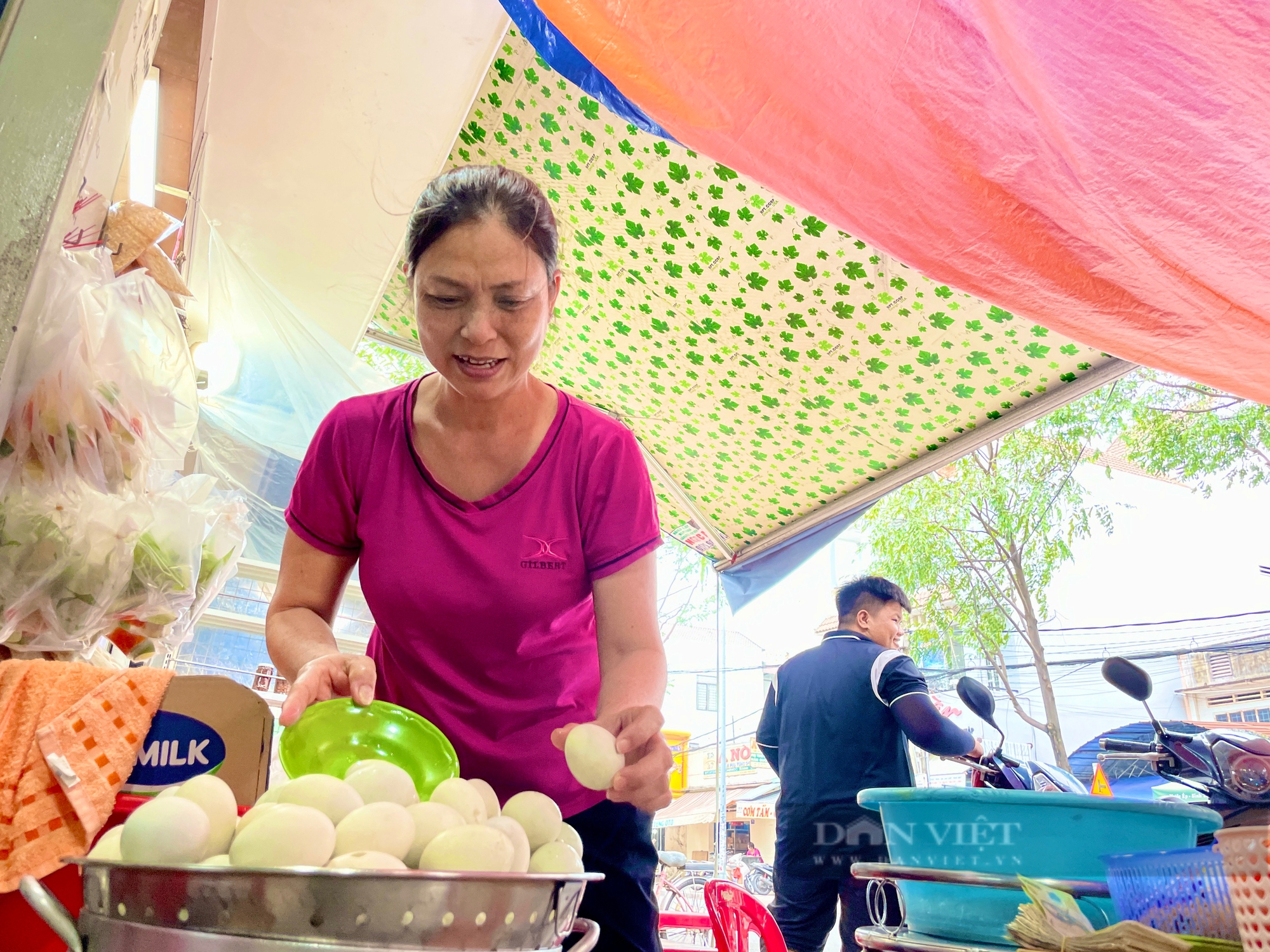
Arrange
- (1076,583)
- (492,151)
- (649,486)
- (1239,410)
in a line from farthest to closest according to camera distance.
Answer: (1076,583)
(1239,410)
(492,151)
(649,486)

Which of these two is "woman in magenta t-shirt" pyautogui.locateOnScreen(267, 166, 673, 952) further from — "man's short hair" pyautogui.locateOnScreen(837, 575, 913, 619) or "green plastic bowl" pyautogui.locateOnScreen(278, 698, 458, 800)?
"man's short hair" pyautogui.locateOnScreen(837, 575, 913, 619)

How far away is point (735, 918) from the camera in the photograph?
2.39m

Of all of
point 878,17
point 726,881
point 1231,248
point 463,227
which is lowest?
point 726,881

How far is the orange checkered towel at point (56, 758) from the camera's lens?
913 millimetres

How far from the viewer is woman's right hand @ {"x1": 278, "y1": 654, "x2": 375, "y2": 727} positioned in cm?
76

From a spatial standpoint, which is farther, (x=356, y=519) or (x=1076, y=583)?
(x=1076, y=583)

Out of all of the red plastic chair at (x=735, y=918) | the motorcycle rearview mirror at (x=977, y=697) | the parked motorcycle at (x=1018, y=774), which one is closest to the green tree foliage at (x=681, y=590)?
the red plastic chair at (x=735, y=918)

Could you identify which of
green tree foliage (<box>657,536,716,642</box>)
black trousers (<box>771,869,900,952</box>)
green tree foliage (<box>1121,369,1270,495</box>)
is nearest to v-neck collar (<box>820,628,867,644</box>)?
black trousers (<box>771,869,900,952</box>)

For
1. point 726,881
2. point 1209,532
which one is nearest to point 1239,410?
point 1209,532

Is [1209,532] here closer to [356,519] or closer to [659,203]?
[659,203]

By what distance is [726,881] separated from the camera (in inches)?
95.5

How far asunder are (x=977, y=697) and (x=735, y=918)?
1170mm

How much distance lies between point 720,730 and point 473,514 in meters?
3.59

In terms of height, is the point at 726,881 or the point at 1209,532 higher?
the point at 1209,532
